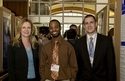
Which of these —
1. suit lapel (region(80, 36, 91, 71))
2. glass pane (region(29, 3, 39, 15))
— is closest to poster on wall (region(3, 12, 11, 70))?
suit lapel (region(80, 36, 91, 71))

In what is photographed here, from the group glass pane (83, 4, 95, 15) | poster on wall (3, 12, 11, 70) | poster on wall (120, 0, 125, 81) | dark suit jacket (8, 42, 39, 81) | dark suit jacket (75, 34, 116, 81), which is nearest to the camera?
poster on wall (120, 0, 125, 81)

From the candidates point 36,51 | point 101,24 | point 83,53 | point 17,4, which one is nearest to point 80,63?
point 83,53

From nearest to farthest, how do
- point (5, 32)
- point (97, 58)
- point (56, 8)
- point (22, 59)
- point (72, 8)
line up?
point (97, 58) < point (22, 59) < point (5, 32) < point (56, 8) < point (72, 8)

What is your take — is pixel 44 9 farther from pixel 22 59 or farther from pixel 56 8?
pixel 22 59

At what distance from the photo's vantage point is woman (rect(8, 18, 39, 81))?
318 centimetres

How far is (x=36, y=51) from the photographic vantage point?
10.9 feet

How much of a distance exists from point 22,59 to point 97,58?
0.93 m

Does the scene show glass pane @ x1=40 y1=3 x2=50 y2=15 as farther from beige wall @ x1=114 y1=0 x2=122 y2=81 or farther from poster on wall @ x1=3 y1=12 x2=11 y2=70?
beige wall @ x1=114 y1=0 x2=122 y2=81

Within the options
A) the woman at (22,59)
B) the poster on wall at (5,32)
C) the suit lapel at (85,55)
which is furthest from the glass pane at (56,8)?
the suit lapel at (85,55)

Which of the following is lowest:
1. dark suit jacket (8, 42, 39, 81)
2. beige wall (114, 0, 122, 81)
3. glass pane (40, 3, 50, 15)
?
dark suit jacket (8, 42, 39, 81)

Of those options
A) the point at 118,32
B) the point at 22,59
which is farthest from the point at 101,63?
the point at 22,59

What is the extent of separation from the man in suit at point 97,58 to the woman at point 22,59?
2.03 ft

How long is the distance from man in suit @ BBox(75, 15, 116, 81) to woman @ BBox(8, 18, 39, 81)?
0.62m

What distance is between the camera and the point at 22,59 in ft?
10.5
